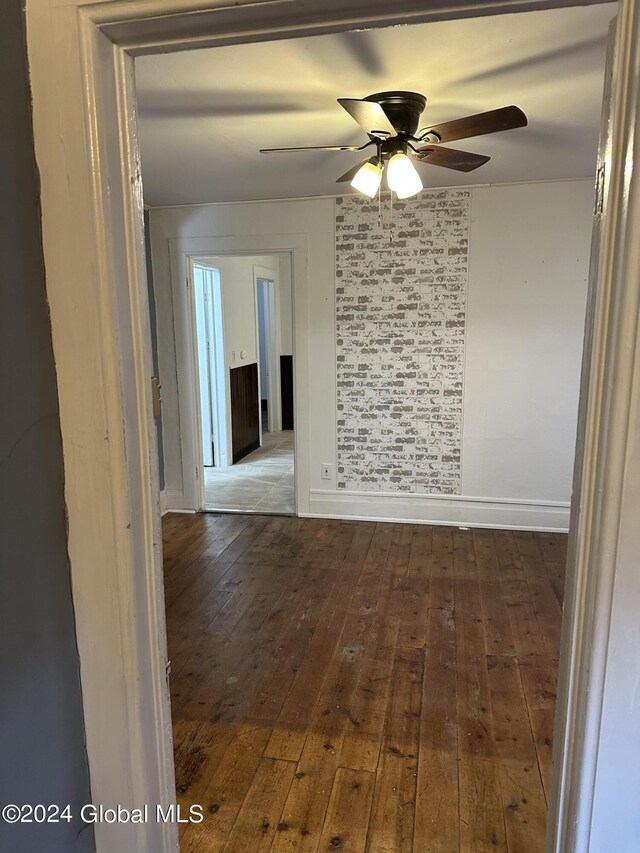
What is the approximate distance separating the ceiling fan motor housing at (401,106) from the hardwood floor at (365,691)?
2255 mm

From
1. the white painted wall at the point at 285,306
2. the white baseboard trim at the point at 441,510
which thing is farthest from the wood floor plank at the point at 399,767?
the white painted wall at the point at 285,306

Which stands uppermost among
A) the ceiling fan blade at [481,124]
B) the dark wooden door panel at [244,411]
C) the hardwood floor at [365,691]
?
the ceiling fan blade at [481,124]

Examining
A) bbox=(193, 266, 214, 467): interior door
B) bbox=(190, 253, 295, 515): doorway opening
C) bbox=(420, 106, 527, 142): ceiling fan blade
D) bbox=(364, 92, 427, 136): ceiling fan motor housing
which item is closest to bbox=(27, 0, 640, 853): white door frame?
bbox=(420, 106, 527, 142): ceiling fan blade

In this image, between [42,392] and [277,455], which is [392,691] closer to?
[42,392]

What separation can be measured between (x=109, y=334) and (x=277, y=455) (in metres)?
5.54

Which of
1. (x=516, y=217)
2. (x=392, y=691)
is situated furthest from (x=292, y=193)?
(x=392, y=691)

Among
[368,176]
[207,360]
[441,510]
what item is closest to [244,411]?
[207,360]

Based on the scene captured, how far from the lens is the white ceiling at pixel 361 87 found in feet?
5.63

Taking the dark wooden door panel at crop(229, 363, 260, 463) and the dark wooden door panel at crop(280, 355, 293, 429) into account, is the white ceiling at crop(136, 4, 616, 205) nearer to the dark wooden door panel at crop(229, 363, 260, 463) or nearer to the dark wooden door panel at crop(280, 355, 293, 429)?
the dark wooden door panel at crop(229, 363, 260, 463)

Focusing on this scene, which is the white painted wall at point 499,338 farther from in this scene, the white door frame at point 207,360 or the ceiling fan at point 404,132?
the ceiling fan at point 404,132

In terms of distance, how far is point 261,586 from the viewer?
10.8 ft

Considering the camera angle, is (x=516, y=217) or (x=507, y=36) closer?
(x=507, y=36)

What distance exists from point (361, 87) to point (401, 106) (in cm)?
16

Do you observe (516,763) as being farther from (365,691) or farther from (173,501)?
(173,501)
